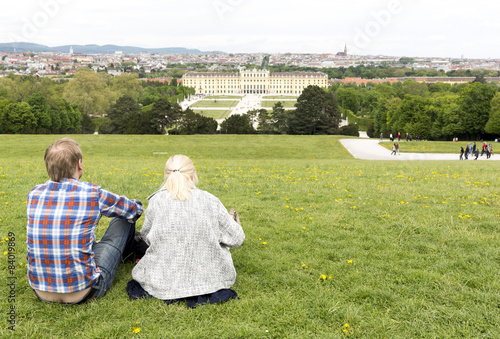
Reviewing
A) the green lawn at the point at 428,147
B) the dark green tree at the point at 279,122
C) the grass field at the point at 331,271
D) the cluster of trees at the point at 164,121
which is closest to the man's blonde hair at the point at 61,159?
the grass field at the point at 331,271

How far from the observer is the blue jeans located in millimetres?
3354

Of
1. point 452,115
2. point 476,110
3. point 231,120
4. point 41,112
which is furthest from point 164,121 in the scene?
point 476,110

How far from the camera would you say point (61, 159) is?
302cm

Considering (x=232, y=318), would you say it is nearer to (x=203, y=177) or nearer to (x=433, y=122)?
(x=203, y=177)

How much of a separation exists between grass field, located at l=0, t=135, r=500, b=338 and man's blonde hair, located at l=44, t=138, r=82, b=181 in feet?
3.66

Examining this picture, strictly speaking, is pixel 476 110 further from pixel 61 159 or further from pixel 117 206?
pixel 61 159

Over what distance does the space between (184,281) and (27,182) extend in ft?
20.5

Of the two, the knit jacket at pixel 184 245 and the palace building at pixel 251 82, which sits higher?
the palace building at pixel 251 82

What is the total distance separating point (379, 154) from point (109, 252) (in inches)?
883

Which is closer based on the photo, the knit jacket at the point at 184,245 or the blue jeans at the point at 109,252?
the knit jacket at the point at 184,245

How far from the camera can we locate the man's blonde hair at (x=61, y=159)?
3.02m

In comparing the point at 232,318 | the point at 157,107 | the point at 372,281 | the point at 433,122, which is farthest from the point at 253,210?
the point at 433,122

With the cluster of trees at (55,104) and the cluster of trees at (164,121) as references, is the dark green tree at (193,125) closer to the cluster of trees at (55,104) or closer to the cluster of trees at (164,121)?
the cluster of trees at (164,121)

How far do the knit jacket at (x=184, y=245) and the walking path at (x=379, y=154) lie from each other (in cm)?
1987
